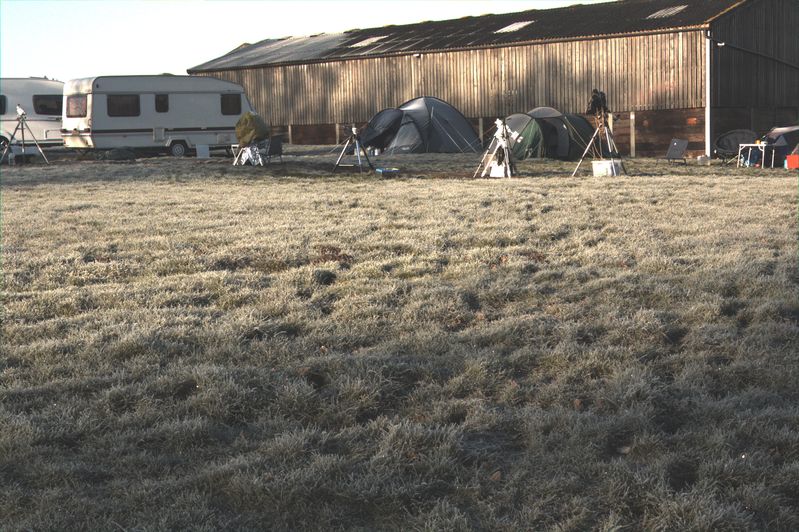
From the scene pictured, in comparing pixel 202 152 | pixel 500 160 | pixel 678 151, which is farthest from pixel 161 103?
pixel 678 151

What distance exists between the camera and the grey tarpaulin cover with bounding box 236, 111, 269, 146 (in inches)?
870

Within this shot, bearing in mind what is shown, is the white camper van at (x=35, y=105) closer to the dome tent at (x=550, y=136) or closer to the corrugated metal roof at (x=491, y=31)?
the corrugated metal roof at (x=491, y=31)

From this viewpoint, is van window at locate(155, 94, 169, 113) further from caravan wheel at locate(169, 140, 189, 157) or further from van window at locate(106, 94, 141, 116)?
caravan wheel at locate(169, 140, 189, 157)

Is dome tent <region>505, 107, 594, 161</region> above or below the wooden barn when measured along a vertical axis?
below

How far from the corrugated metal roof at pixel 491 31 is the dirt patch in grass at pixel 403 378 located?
22356mm

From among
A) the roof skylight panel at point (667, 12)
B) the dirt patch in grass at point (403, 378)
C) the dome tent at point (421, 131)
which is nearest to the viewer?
the dirt patch in grass at point (403, 378)

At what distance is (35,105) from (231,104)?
7.12 m

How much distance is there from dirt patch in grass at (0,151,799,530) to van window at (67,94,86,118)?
18864 millimetres

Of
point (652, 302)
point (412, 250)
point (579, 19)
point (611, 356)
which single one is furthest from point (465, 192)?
point (579, 19)

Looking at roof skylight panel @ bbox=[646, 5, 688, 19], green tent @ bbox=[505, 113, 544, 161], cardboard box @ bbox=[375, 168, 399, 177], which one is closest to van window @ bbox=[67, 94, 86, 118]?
cardboard box @ bbox=[375, 168, 399, 177]

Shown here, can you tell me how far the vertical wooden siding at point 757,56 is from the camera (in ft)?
96.2

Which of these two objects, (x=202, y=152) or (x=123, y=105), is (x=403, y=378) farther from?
(x=123, y=105)

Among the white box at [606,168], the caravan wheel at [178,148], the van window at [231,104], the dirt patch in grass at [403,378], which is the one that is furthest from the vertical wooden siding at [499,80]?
the dirt patch in grass at [403,378]

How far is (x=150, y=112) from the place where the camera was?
27.8m
